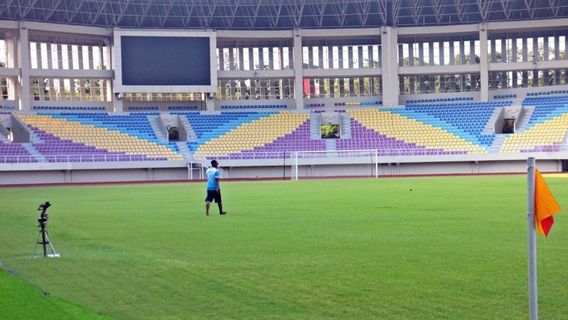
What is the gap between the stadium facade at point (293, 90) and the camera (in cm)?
6366

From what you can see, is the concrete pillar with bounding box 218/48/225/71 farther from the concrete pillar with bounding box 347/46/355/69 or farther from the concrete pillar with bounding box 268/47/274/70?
the concrete pillar with bounding box 347/46/355/69

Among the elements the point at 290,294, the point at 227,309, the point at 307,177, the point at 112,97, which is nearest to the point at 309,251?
the point at 290,294

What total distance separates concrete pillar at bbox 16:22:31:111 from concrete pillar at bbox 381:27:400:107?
2819 cm

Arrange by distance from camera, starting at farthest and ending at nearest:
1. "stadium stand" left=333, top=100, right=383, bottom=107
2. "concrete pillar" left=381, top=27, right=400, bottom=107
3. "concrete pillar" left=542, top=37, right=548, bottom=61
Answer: "stadium stand" left=333, top=100, right=383, bottom=107 → "concrete pillar" left=542, top=37, right=548, bottom=61 → "concrete pillar" left=381, top=27, right=400, bottom=107

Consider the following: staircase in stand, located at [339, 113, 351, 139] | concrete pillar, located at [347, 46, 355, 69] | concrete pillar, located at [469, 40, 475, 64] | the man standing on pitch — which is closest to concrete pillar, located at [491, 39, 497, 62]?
concrete pillar, located at [469, 40, 475, 64]

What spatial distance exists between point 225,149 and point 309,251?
51.2 metres

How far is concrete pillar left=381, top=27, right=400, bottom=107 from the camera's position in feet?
232

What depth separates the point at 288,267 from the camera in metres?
12.5

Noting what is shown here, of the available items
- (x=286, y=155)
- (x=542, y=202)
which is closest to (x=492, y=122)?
(x=286, y=155)

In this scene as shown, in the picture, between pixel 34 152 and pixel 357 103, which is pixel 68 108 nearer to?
pixel 34 152

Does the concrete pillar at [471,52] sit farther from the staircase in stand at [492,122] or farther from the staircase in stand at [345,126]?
the staircase in stand at [345,126]

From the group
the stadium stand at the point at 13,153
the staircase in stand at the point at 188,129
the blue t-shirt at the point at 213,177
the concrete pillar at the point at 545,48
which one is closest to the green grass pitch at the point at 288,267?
the blue t-shirt at the point at 213,177

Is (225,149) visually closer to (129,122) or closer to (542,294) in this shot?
(129,122)

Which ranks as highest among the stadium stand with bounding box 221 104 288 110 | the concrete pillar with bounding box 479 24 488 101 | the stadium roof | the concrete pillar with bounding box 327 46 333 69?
the stadium roof
